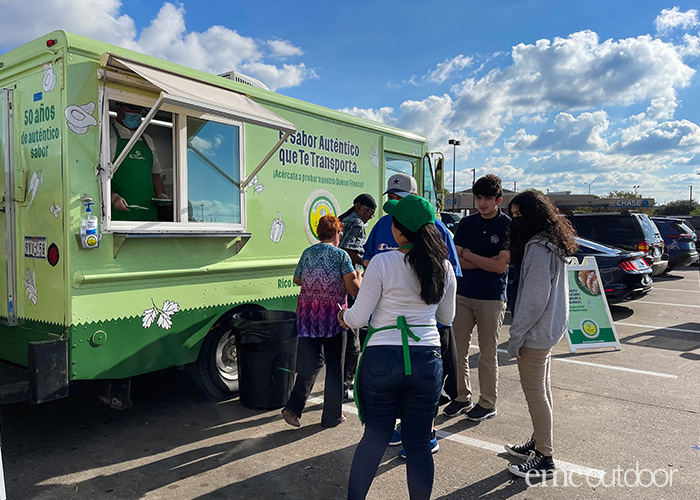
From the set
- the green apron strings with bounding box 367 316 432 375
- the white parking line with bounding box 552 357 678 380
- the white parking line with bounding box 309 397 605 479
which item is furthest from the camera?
the white parking line with bounding box 552 357 678 380

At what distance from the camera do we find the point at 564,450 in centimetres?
410

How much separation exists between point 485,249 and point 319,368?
1724mm

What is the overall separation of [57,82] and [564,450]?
15.4 ft

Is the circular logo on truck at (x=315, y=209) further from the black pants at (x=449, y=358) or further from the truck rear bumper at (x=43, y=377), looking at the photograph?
the truck rear bumper at (x=43, y=377)

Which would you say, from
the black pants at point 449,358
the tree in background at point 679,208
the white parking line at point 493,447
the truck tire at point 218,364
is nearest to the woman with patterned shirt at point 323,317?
the white parking line at point 493,447

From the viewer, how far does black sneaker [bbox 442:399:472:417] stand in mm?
4711

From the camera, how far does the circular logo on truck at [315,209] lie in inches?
225

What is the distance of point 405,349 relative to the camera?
267 cm

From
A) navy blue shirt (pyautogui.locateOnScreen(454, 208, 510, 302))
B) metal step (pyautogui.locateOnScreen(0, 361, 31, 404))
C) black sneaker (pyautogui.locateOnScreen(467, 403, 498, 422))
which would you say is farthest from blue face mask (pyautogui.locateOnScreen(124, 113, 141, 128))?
black sneaker (pyautogui.locateOnScreen(467, 403, 498, 422))

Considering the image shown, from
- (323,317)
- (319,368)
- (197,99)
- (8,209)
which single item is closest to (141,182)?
(8,209)

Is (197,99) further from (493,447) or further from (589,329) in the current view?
(589,329)

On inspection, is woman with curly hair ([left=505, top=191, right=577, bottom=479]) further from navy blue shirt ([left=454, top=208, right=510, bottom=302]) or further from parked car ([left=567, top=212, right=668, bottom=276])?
parked car ([left=567, top=212, right=668, bottom=276])

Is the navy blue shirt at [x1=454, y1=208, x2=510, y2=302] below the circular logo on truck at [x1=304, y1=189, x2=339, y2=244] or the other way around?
below

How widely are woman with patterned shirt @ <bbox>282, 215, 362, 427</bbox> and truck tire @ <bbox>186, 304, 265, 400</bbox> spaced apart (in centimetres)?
89
